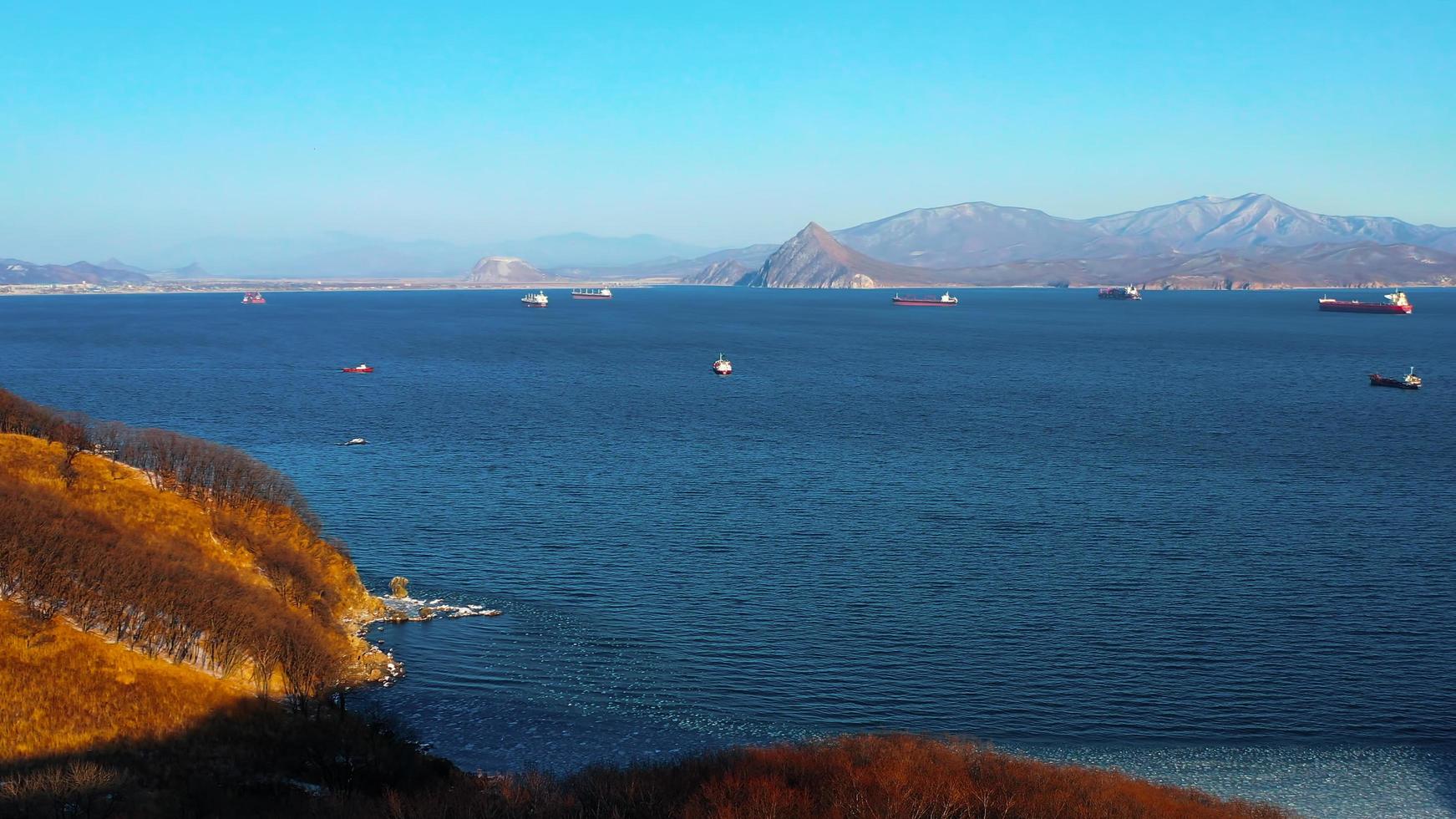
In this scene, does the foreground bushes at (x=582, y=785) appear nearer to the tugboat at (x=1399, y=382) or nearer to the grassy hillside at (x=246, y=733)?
the grassy hillside at (x=246, y=733)

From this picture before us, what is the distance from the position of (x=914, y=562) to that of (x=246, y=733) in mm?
23743

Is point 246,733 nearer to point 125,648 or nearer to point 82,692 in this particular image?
point 82,692

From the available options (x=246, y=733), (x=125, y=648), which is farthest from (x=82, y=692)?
(x=246, y=733)

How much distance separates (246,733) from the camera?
24.9m

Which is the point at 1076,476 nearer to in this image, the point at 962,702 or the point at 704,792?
the point at 962,702

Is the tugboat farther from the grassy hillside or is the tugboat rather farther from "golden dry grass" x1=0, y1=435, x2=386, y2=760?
"golden dry grass" x1=0, y1=435, x2=386, y2=760

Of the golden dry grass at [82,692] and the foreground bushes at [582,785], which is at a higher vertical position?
the golden dry grass at [82,692]

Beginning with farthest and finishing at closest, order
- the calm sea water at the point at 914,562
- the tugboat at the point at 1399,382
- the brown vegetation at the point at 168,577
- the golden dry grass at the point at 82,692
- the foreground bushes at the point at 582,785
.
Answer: the tugboat at the point at 1399,382 < the calm sea water at the point at 914,562 < the brown vegetation at the point at 168,577 < the golden dry grass at the point at 82,692 < the foreground bushes at the point at 582,785

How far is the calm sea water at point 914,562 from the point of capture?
29.0m

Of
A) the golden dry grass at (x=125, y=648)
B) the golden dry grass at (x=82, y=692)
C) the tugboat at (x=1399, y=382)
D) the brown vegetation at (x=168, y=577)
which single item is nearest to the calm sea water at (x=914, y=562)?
the tugboat at (x=1399, y=382)

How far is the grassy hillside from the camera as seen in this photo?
821 inches

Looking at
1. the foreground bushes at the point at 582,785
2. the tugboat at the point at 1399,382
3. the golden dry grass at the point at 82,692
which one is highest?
the tugboat at the point at 1399,382

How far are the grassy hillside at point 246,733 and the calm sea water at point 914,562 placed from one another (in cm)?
294

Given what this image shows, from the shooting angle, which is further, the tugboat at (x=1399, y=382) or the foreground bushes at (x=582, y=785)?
the tugboat at (x=1399, y=382)
